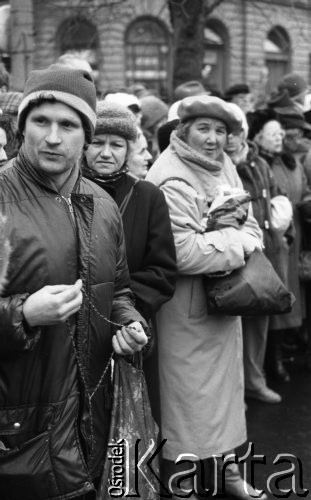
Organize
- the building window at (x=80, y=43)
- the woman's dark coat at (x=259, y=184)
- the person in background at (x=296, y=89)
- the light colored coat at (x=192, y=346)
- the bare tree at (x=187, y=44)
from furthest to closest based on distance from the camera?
1. the building window at (x=80, y=43)
2. the bare tree at (x=187, y=44)
3. the person in background at (x=296, y=89)
4. the woman's dark coat at (x=259, y=184)
5. the light colored coat at (x=192, y=346)

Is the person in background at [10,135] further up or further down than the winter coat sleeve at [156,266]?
further up

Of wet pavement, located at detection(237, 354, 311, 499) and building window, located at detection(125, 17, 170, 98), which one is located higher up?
building window, located at detection(125, 17, 170, 98)

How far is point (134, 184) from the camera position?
320cm

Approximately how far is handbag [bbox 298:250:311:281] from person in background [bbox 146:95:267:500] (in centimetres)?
210

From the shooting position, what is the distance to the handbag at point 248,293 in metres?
3.35

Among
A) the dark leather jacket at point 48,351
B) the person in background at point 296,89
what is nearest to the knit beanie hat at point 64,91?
the dark leather jacket at point 48,351

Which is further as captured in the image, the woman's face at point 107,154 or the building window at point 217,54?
the building window at point 217,54

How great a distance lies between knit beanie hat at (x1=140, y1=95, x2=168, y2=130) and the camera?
5.57 metres

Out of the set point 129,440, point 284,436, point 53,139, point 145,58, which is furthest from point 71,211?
point 145,58

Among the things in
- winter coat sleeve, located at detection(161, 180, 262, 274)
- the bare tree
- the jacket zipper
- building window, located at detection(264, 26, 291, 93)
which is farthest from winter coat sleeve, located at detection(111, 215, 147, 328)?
building window, located at detection(264, 26, 291, 93)

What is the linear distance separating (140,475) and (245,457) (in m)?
1.82

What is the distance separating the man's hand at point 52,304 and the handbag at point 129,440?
47 cm

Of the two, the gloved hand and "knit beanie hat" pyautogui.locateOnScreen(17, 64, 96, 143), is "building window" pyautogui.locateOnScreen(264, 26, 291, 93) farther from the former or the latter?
"knit beanie hat" pyautogui.locateOnScreen(17, 64, 96, 143)

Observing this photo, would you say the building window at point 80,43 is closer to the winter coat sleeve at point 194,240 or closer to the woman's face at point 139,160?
the woman's face at point 139,160
